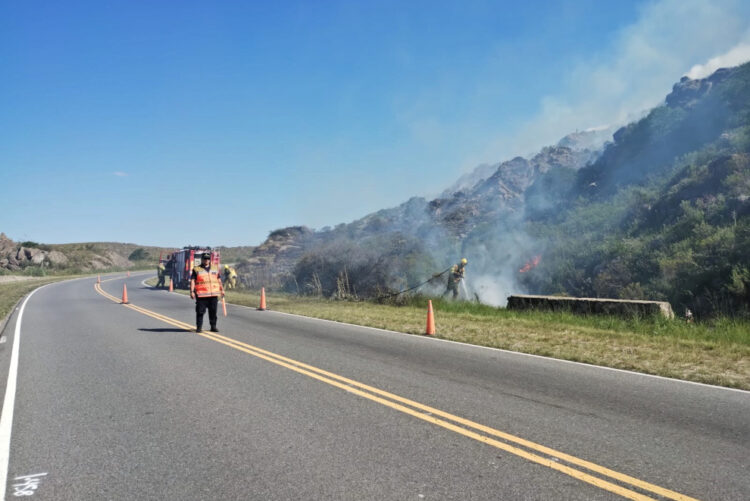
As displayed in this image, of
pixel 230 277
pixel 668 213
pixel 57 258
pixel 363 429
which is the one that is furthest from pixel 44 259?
pixel 363 429

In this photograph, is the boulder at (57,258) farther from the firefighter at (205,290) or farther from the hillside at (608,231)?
the firefighter at (205,290)

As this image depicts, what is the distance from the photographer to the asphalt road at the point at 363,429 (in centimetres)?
387

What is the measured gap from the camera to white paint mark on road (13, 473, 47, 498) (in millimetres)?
3864

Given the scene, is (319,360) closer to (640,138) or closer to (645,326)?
(645,326)

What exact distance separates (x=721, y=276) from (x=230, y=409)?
68.2 feet

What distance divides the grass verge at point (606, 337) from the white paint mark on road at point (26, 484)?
293 inches

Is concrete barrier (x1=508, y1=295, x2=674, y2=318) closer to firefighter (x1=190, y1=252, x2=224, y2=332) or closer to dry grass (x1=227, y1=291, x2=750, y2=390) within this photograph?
dry grass (x1=227, y1=291, x2=750, y2=390)

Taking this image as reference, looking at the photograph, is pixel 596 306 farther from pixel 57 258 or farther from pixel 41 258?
pixel 57 258

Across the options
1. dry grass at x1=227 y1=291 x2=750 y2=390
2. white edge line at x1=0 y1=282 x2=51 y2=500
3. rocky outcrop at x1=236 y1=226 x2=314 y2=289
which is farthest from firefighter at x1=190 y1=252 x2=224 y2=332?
rocky outcrop at x1=236 y1=226 x2=314 y2=289

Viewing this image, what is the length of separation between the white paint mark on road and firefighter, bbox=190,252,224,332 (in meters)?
8.44

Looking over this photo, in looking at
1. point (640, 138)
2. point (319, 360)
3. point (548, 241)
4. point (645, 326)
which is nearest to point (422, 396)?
point (319, 360)

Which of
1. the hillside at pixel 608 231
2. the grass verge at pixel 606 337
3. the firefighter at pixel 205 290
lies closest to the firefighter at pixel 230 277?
the hillside at pixel 608 231

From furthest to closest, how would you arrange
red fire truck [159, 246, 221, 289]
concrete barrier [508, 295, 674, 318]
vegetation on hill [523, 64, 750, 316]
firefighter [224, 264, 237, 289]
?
red fire truck [159, 246, 221, 289] < firefighter [224, 264, 237, 289] < vegetation on hill [523, 64, 750, 316] < concrete barrier [508, 295, 674, 318]

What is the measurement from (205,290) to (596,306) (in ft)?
31.1
